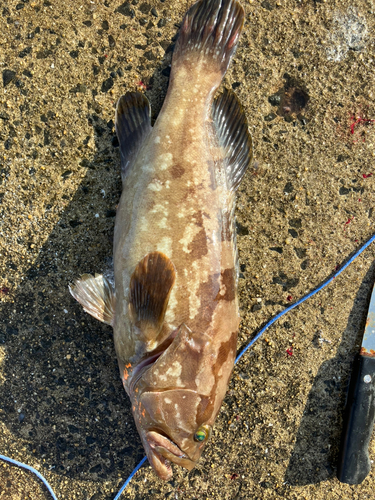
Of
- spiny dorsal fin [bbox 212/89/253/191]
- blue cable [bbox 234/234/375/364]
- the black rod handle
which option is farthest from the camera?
blue cable [bbox 234/234/375/364]

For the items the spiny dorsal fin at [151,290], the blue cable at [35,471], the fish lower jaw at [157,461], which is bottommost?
the blue cable at [35,471]

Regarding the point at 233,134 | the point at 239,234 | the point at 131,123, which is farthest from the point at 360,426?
the point at 131,123

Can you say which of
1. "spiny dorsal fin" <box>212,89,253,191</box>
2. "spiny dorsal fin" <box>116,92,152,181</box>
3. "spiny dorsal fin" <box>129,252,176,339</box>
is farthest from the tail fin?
"spiny dorsal fin" <box>129,252,176,339</box>

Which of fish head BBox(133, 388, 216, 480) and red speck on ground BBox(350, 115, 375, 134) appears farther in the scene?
red speck on ground BBox(350, 115, 375, 134)

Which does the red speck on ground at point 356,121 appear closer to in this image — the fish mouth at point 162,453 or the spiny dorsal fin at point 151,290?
the spiny dorsal fin at point 151,290

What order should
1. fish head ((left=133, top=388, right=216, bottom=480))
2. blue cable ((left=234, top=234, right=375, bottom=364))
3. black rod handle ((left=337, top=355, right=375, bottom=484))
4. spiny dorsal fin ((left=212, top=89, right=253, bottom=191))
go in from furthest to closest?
blue cable ((left=234, top=234, right=375, bottom=364)), black rod handle ((left=337, top=355, right=375, bottom=484)), spiny dorsal fin ((left=212, top=89, right=253, bottom=191)), fish head ((left=133, top=388, right=216, bottom=480))

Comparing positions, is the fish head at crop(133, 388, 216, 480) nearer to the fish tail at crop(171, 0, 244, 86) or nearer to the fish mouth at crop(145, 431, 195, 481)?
the fish mouth at crop(145, 431, 195, 481)

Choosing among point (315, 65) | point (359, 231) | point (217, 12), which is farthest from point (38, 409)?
point (315, 65)

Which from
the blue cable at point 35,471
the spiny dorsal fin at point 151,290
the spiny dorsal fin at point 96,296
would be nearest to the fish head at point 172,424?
the spiny dorsal fin at point 151,290
